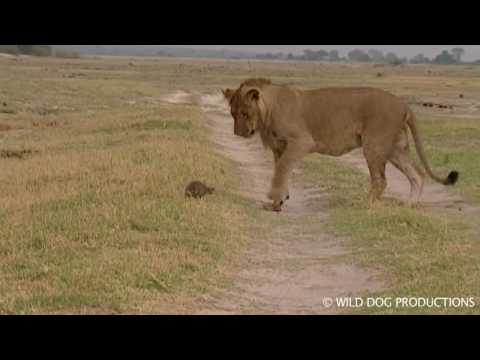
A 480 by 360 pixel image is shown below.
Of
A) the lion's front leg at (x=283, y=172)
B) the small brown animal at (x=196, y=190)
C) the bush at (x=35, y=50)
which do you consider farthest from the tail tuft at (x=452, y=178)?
the bush at (x=35, y=50)

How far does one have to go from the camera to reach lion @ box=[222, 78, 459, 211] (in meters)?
11.9

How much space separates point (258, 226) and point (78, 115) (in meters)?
19.1

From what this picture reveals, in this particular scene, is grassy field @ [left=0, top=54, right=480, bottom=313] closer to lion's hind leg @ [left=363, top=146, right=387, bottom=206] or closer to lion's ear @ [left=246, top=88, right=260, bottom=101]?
lion's hind leg @ [left=363, top=146, right=387, bottom=206]

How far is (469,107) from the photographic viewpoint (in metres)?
37.3

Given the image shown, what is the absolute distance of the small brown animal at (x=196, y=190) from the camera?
39.0 feet

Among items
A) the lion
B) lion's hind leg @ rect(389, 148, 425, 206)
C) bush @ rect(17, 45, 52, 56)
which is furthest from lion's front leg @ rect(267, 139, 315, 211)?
bush @ rect(17, 45, 52, 56)

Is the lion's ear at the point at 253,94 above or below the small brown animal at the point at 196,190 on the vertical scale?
above

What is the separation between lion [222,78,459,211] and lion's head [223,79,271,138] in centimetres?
2

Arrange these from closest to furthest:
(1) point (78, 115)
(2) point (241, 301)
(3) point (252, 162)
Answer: (2) point (241, 301)
(3) point (252, 162)
(1) point (78, 115)

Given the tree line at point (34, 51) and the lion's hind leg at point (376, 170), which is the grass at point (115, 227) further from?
the tree line at point (34, 51)

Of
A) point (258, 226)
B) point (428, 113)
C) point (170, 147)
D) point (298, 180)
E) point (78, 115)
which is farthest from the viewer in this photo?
point (428, 113)

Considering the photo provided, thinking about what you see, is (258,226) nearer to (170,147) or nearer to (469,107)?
(170,147)

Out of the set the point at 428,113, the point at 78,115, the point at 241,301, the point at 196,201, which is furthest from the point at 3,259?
the point at 428,113

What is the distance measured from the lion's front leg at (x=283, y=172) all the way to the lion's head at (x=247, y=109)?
57 cm
